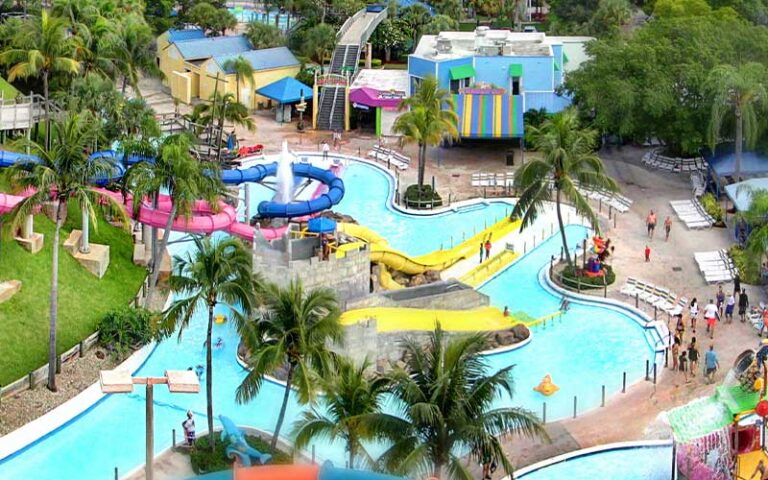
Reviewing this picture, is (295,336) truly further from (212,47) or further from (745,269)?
(212,47)

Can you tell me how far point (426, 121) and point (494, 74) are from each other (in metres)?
15.6

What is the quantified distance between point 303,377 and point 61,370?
12.2 m

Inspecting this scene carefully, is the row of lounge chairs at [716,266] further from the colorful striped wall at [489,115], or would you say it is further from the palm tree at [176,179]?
the palm tree at [176,179]

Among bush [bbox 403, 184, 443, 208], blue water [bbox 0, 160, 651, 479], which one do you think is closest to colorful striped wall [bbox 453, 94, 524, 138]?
bush [bbox 403, 184, 443, 208]

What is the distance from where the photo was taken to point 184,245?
60.9m

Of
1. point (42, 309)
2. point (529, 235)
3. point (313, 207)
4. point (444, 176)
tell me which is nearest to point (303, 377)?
point (42, 309)

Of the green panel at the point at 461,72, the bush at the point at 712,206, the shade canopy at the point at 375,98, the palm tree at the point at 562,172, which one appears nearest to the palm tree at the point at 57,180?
the palm tree at the point at 562,172

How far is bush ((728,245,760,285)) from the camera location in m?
56.4

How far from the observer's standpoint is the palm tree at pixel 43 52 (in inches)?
2466

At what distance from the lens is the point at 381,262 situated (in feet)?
185

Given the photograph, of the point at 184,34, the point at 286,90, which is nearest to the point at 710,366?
the point at 286,90

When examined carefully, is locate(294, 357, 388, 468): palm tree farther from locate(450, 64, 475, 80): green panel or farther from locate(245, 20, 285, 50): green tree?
locate(245, 20, 285, 50): green tree

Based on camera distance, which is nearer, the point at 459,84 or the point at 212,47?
the point at 459,84

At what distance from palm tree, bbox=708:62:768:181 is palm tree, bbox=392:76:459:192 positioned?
13.1m
